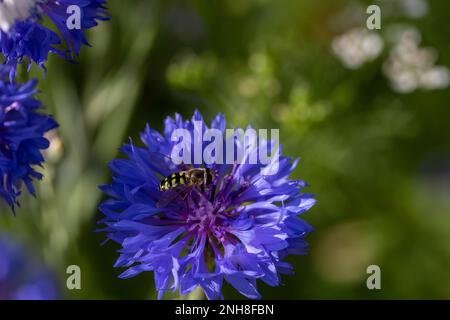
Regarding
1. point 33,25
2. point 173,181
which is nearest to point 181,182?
point 173,181

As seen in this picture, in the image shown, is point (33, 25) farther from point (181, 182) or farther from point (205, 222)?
point (205, 222)

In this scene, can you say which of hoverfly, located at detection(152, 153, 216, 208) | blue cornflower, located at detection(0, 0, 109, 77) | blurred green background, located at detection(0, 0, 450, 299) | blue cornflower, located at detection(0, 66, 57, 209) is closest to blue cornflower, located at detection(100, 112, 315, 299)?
hoverfly, located at detection(152, 153, 216, 208)

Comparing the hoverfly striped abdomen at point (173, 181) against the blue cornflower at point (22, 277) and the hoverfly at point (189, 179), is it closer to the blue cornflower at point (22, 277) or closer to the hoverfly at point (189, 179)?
the hoverfly at point (189, 179)

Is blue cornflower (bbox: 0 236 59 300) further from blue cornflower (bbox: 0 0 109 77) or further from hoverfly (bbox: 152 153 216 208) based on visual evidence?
blue cornflower (bbox: 0 0 109 77)

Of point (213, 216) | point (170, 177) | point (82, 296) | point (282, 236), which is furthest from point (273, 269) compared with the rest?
point (82, 296)

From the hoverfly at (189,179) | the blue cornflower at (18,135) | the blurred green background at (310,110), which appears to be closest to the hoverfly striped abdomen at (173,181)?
the hoverfly at (189,179)
